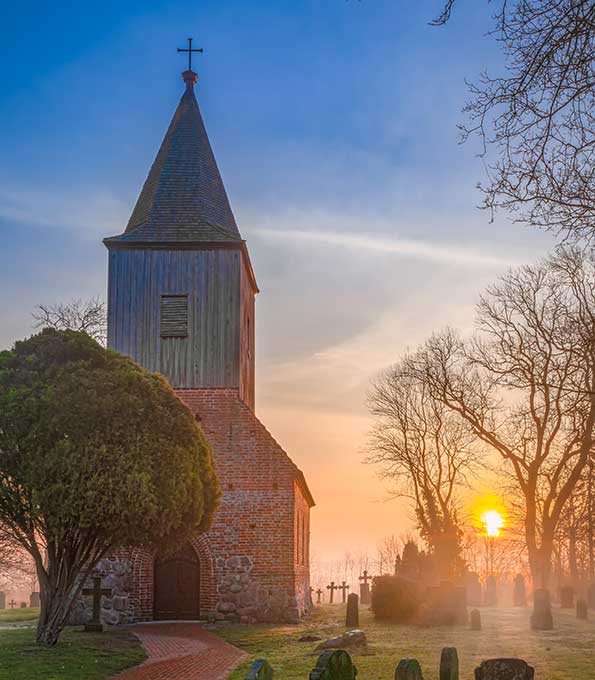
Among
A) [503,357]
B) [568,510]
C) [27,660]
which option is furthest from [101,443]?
[568,510]

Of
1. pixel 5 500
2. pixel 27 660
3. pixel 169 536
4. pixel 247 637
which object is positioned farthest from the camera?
pixel 247 637

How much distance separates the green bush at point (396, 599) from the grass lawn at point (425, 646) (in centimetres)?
67

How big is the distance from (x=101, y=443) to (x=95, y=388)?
1.15 m

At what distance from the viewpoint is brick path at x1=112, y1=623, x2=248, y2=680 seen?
50.1 ft

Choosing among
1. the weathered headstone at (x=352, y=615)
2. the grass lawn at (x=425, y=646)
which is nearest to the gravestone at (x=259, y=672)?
the grass lawn at (x=425, y=646)

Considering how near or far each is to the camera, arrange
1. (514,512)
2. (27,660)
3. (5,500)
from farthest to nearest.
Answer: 1. (514,512)
2. (5,500)
3. (27,660)

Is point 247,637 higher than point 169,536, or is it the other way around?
point 169,536

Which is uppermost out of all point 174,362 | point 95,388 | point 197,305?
point 197,305

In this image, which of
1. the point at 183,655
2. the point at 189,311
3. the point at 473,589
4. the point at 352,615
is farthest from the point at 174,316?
the point at 473,589

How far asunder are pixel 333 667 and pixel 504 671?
9.57ft

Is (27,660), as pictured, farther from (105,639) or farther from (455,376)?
(455,376)

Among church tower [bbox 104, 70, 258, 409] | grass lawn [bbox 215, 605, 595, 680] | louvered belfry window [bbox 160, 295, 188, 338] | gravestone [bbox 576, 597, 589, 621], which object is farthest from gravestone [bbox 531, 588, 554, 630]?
louvered belfry window [bbox 160, 295, 188, 338]

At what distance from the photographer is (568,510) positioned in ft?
115

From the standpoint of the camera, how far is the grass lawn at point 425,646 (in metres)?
15.4
